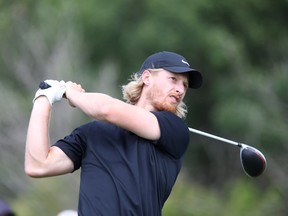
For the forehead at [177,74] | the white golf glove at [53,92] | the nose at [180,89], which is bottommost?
the white golf glove at [53,92]

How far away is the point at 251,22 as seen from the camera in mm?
22953

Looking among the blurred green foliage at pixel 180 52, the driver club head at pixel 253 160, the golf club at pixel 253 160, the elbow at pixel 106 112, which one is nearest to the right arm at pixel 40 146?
the elbow at pixel 106 112

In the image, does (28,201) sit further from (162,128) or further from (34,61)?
(162,128)

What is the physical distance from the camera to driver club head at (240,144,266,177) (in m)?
5.77

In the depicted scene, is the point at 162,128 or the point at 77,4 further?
the point at 77,4

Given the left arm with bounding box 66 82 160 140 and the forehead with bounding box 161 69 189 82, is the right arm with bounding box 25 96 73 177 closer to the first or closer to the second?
the left arm with bounding box 66 82 160 140

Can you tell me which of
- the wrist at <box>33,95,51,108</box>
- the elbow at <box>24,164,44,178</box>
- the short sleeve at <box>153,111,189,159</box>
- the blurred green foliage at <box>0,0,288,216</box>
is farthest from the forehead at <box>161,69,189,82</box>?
the blurred green foliage at <box>0,0,288,216</box>

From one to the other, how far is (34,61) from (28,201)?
5.61 m

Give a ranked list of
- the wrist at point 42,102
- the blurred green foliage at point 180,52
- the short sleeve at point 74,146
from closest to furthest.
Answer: the wrist at point 42,102 < the short sleeve at point 74,146 < the blurred green foliage at point 180,52

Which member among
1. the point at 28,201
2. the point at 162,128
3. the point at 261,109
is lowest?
the point at 28,201

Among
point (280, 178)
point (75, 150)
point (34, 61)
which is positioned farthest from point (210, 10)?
point (75, 150)

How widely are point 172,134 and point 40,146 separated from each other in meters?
0.70

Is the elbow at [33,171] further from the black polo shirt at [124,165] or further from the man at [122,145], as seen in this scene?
the black polo shirt at [124,165]

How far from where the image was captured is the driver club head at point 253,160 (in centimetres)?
577
